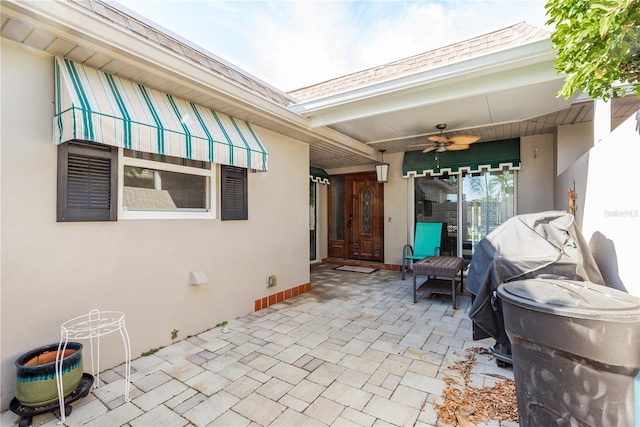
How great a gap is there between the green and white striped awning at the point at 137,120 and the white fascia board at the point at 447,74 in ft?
4.78

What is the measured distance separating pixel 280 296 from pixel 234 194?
207 cm

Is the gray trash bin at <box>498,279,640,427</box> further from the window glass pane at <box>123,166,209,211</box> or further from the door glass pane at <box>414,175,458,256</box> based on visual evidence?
the door glass pane at <box>414,175,458,256</box>

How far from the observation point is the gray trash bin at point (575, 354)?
1.36 meters

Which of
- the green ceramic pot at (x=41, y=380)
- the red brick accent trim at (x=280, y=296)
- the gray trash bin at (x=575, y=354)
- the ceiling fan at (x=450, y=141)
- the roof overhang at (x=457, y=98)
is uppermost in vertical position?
the roof overhang at (x=457, y=98)

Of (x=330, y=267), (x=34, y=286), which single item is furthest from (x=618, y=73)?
(x=330, y=267)

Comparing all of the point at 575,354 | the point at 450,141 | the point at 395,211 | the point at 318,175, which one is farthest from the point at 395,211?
the point at 575,354

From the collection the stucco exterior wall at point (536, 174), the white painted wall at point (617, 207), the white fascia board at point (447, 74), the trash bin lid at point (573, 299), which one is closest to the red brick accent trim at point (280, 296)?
the white fascia board at point (447, 74)

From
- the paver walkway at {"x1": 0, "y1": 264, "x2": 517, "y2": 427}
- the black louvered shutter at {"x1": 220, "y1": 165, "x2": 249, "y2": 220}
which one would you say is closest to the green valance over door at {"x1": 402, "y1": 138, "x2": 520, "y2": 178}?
the paver walkway at {"x1": 0, "y1": 264, "x2": 517, "y2": 427}

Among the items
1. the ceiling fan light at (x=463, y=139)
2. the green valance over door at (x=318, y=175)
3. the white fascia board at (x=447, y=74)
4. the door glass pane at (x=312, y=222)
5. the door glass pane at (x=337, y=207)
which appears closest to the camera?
the white fascia board at (x=447, y=74)

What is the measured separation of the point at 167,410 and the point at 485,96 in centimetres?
509

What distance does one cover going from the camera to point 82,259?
2.76 metres

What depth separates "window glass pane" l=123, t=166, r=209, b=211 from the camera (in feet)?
10.6

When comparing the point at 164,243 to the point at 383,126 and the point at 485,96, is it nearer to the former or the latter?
the point at 383,126

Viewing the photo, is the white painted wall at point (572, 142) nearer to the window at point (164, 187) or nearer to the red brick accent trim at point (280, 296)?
the red brick accent trim at point (280, 296)
